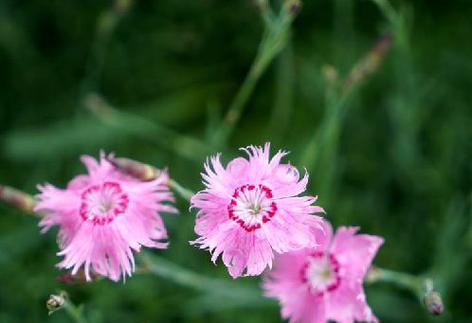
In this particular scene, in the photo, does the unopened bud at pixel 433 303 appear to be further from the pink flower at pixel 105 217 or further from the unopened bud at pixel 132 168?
the unopened bud at pixel 132 168

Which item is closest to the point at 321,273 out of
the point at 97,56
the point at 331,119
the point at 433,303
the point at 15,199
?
the point at 433,303

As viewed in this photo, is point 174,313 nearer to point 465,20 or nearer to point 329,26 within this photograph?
point 329,26

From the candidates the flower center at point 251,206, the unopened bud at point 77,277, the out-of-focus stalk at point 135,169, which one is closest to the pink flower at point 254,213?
the flower center at point 251,206

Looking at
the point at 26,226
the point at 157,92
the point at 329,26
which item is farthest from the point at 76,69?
the point at 329,26

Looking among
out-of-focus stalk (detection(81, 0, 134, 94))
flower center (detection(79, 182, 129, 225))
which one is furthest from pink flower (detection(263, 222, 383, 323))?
out-of-focus stalk (detection(81, 0, 134, 94))

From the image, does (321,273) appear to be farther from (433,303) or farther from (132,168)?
(132,168)

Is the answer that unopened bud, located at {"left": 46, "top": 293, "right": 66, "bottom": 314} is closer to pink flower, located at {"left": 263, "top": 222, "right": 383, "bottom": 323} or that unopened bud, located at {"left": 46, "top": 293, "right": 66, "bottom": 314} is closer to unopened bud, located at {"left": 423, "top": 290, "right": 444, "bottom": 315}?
pink flower, located at {"left": 263, "top": 222, "right": 383, "bottom": 323}

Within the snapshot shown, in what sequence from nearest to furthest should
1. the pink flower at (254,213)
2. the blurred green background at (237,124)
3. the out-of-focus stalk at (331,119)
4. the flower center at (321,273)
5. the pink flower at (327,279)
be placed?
the pink flower at (254,213) → the pink flower at (327,279) → the flower center at (321,273) → the out-of-focus stalk at (331,119) → the blurred green background at (237,124)
